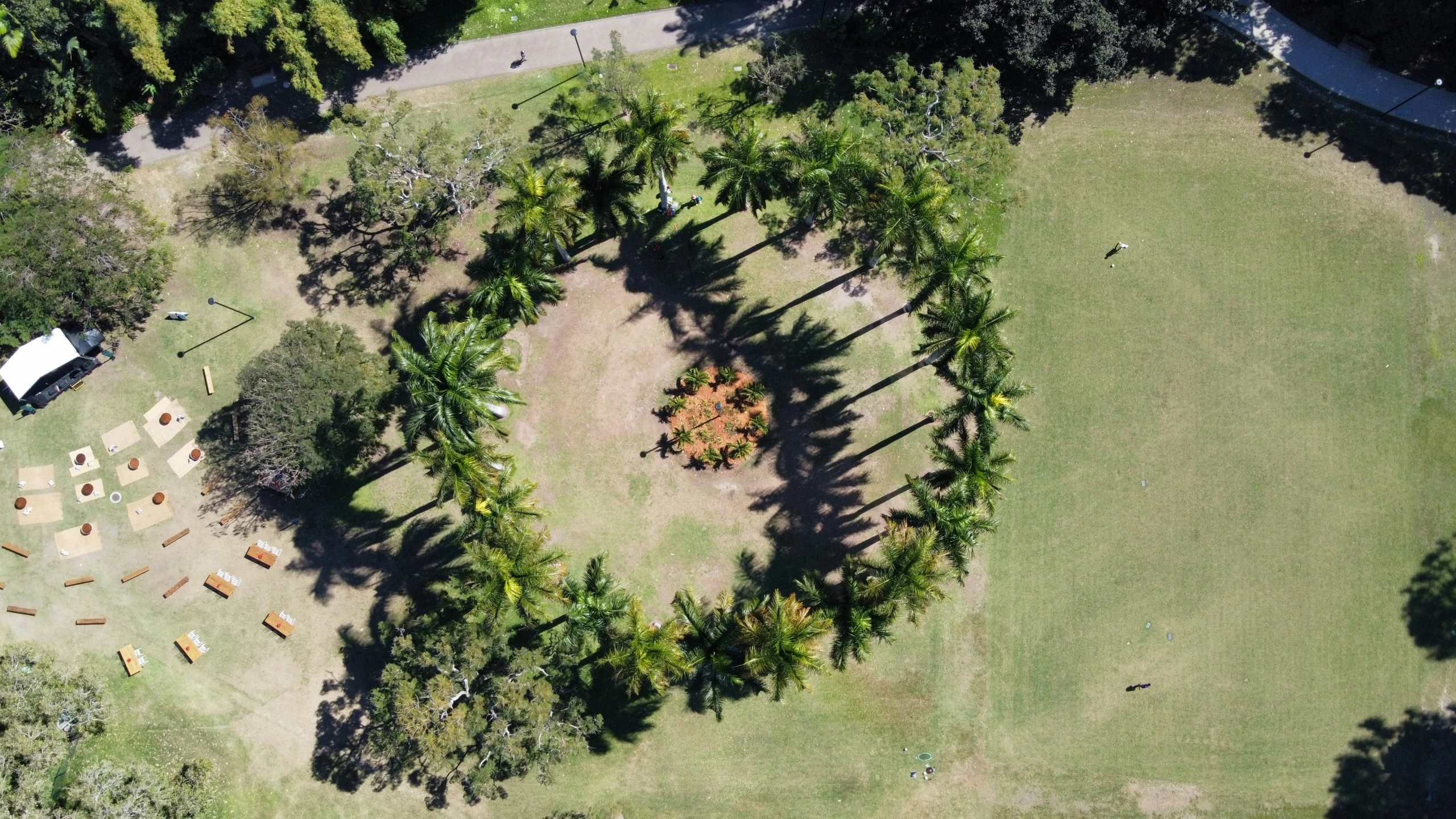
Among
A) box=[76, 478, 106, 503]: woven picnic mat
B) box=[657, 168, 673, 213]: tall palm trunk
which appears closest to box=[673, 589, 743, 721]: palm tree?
box=[657, 168, 673, 213]: tall palm trunk

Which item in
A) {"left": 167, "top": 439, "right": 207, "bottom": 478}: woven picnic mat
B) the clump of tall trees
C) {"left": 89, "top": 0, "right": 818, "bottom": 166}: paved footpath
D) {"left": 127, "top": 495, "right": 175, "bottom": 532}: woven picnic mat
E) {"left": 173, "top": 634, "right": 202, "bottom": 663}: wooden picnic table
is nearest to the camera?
the clump of tall trees

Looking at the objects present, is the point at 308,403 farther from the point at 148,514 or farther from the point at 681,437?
the point at 681,437

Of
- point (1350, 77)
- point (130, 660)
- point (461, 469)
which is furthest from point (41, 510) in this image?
point (1350, 77)

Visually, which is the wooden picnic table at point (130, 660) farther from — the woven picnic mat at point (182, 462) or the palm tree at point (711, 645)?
the palm tree at point (711, 645)

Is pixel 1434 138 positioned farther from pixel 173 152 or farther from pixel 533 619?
pixel 173 152

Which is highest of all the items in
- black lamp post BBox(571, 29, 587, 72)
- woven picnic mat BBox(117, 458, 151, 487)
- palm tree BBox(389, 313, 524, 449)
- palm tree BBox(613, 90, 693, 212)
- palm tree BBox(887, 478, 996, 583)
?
black lamp post BBox(571, 29, 587, 72)

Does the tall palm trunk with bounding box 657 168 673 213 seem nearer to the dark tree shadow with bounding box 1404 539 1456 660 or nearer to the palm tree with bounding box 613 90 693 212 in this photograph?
the palm tree with bounding box 613 90 693 212

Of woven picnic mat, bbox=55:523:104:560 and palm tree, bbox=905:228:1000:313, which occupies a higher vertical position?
palm tree, bbox=905:228:1000:313
